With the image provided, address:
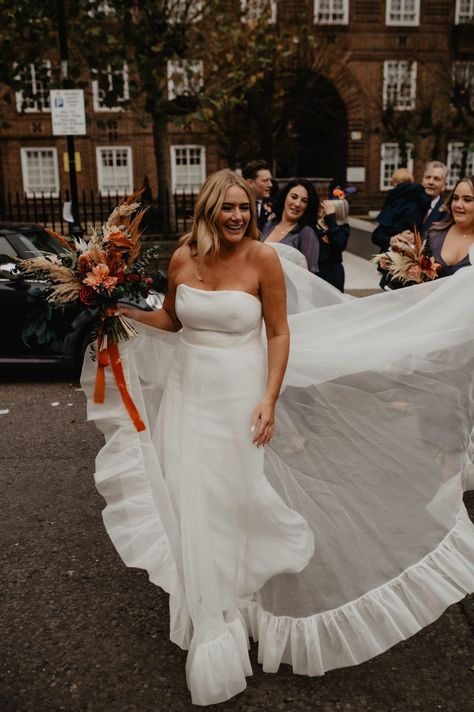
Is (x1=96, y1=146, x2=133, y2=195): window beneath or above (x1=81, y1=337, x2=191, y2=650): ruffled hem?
above

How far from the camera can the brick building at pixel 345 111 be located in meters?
30.1

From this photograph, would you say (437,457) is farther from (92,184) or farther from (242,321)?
(92,184)

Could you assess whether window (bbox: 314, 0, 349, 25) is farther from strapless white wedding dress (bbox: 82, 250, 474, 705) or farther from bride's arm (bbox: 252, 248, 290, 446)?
A: bride's arm (bbox: 252, 248, 290, 446)

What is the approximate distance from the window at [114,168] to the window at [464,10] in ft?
55.2

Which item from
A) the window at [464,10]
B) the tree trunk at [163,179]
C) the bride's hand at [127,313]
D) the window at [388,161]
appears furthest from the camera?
the window at [388,161]

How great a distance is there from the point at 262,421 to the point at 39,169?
1218 inches

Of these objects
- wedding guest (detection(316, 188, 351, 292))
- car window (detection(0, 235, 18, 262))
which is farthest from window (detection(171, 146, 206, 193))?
wedding guest (detection(316, 188, 351, 292))

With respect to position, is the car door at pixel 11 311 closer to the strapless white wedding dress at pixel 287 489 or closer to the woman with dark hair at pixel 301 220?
the woman with dark hair at pixel 301 220

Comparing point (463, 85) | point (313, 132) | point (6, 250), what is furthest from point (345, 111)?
point (6, 250)

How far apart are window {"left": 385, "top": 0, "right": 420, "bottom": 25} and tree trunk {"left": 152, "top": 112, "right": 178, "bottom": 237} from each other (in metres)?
18.5

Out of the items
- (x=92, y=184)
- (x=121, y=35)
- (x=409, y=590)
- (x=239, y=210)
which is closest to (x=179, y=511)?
(x=409, y=590)

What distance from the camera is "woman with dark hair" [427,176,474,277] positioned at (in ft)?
14.6

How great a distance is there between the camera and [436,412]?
339 centimetres

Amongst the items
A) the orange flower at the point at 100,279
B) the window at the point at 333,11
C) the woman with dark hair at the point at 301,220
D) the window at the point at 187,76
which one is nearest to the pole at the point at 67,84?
the window at the point at 187,76
